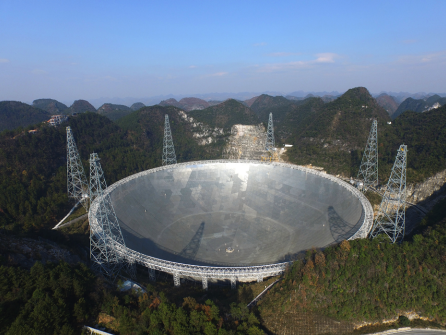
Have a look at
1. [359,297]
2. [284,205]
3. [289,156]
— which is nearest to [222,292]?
[359,297]

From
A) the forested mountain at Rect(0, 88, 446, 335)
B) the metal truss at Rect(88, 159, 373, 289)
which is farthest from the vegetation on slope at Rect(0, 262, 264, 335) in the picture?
the metal truss at Rect(88, 159, 373, 289)

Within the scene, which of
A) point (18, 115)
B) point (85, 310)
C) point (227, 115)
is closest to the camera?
point (85, 310)

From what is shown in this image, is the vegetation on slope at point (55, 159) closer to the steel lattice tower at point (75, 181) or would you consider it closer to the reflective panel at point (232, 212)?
the steel lattice tower at point (75, 181)

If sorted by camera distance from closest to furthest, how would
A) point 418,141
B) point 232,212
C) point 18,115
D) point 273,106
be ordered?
point 232,212 → point 418,141 → point 18,115 → point 273,106

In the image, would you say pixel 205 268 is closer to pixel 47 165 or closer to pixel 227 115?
pixel 47 165

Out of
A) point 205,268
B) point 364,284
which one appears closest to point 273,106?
point 364,284

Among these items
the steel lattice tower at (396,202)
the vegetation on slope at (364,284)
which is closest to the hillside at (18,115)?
the vegetation on slope at (364,284)
